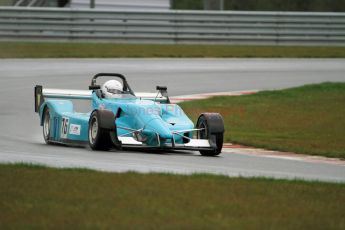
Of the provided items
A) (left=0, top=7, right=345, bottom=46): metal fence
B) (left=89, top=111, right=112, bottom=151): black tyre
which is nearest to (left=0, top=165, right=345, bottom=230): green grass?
(left=89, top=111, right=112, bottom=151): black tyre

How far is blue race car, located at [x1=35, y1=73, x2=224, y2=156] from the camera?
13492mm

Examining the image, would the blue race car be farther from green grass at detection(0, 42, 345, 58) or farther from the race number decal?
green grass at detection(0, 42, 345, 58)

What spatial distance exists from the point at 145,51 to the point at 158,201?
22443 millimetres

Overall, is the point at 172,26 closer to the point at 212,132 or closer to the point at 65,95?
the point at 65,95

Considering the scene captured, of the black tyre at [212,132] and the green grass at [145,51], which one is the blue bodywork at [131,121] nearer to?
the black tyre at [212,132]

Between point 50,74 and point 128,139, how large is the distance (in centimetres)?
1186

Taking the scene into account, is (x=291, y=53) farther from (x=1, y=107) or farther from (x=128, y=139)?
(x=128, y=139)

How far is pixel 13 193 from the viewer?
31.3ft

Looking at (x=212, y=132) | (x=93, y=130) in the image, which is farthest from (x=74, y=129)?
(x=212, y=132)

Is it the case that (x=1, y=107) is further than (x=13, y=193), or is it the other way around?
(x=1, y=107)

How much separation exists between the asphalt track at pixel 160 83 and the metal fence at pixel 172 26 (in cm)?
290

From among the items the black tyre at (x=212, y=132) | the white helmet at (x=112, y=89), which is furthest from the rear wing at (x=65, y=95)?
the black tyre at (x=212, y=132)

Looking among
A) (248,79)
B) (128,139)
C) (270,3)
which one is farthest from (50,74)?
(270,3)

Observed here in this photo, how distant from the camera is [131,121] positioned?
1400cm
